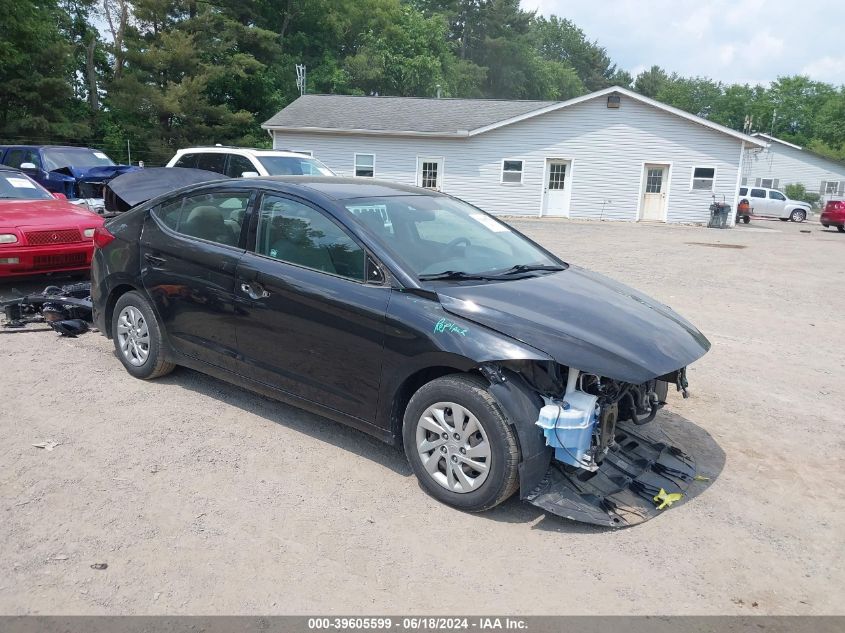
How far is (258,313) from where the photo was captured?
181 inches

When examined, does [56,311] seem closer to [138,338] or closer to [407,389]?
[138,338]

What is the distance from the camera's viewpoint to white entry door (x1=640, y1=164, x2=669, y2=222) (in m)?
27.3

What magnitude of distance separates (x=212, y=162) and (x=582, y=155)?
61.1ft

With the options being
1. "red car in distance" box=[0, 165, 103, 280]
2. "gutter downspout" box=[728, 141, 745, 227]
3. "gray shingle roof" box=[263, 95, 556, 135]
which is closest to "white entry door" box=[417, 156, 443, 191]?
"gray shingle roof" box=[263, 95, 556, 135]

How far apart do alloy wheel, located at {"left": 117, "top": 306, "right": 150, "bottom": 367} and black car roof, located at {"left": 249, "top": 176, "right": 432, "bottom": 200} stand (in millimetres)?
1511

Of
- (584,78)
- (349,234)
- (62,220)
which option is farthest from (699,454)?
(584,78)

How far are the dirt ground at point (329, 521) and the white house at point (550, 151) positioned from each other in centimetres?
2260

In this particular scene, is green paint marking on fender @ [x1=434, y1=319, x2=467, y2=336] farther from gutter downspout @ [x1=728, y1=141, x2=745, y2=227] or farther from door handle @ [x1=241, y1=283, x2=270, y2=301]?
gutter downspout @ [x1=728, y1=141, x2=745, y2=227]

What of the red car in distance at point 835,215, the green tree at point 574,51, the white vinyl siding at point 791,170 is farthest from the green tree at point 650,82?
the red car in distance at point 835,215

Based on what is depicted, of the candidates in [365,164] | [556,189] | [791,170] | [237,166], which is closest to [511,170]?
[556,189]

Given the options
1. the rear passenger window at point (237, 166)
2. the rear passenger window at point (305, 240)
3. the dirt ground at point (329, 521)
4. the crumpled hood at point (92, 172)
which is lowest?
the dirt ground at point (329, 521)

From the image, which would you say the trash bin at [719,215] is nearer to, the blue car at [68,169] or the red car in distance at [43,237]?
the blue car at [68,169]

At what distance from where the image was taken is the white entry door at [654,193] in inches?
1077

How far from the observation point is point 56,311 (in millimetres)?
7008
